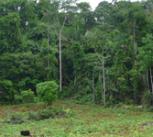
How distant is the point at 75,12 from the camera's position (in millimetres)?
47125

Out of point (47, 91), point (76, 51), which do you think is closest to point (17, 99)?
point (47, 91)

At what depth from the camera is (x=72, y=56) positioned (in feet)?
141

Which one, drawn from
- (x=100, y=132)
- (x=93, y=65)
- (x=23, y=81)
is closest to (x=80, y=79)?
(x=93, y=65)

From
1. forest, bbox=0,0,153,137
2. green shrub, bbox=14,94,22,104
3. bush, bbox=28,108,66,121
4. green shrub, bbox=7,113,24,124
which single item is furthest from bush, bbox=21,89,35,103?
green shrub, bbox=7,113,24,124

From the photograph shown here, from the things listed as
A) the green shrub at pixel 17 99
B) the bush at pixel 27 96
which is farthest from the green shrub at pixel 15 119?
the green shrub at pixel 17 99

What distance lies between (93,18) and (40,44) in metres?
10.4

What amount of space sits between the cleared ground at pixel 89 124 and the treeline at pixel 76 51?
10.5 ft

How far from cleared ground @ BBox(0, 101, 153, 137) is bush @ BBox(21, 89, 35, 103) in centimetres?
176

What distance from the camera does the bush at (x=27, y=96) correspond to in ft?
122

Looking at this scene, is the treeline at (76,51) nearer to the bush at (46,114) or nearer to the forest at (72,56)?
the forest at (72,56)

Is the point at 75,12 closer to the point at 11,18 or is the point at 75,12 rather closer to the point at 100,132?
the point at 11,18

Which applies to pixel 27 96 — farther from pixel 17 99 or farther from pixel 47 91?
pixel 47 91

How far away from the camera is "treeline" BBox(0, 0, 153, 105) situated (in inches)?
1448

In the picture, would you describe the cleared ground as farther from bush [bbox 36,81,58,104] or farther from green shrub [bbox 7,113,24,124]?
bush [bbox 36,81,58,104]
